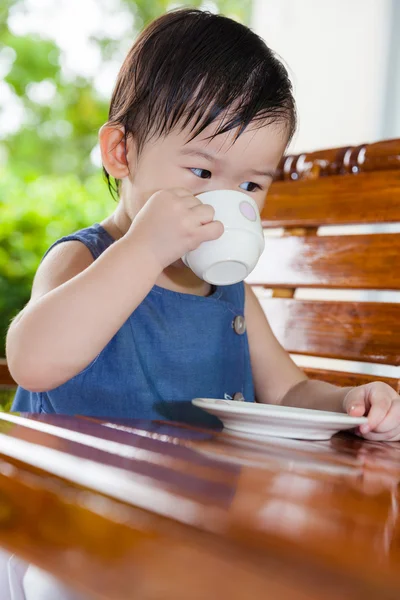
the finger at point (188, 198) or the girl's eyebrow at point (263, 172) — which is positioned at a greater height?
the girl's eyebrow at point (263, 172)

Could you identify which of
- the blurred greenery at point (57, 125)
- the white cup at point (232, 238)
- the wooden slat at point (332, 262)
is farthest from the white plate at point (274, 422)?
the blurred greenery at point (57, 125)

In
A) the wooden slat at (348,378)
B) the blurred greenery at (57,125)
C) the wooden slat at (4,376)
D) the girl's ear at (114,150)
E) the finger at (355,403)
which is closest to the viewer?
the finger at (355,403)

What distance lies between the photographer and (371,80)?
3348mm

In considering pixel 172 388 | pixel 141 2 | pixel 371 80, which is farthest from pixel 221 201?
pixel 141 2

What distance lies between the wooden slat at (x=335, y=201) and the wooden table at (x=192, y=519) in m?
0.98

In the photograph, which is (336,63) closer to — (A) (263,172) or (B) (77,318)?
(A) (263,172)

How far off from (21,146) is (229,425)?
6.99 metres

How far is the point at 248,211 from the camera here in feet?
3.15

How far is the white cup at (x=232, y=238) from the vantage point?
944mm

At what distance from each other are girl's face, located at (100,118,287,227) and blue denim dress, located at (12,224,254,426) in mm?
157

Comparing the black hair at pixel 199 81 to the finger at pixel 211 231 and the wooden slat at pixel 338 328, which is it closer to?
the finger at pixel 211 231

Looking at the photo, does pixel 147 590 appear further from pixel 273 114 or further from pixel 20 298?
pixel 20 298

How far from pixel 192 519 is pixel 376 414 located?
24.8 inches

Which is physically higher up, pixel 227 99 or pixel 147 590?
pixel 227 99
